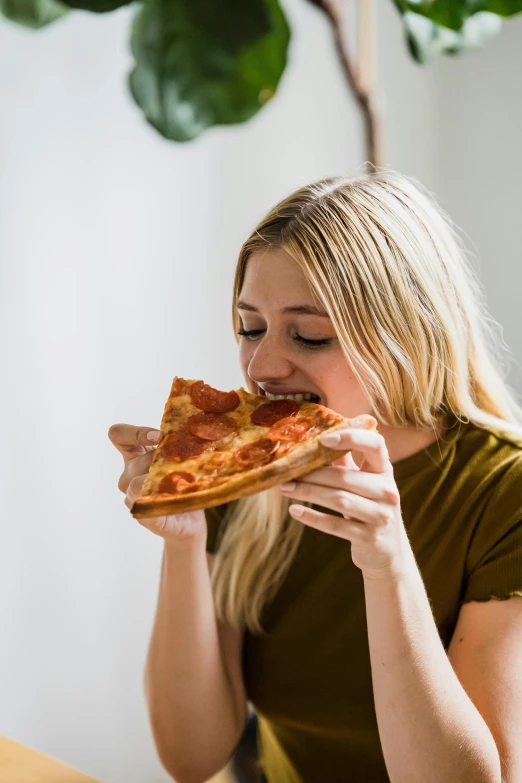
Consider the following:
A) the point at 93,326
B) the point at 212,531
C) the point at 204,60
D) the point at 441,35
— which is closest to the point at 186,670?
the point at 212,531

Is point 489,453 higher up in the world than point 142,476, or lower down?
lower down

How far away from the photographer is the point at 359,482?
96cm

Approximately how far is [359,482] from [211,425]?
12.5 inches

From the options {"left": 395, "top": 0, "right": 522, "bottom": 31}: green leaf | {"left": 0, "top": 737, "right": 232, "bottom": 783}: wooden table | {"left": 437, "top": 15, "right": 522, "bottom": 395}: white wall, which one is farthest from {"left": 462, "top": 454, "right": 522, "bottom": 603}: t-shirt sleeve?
{"left": 437, "top": 15, "right": 522, "bottom": 395}: white wall

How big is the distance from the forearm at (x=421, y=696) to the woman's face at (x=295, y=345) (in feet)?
1.01

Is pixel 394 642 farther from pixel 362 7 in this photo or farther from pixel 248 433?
pixel 362 7

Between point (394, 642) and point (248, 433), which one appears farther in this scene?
point (248, 433)

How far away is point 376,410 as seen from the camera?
1291 mm

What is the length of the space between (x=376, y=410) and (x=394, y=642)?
391 mm

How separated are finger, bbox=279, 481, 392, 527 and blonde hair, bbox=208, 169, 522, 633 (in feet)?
0.92

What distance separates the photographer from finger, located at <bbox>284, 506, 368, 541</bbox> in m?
0.98

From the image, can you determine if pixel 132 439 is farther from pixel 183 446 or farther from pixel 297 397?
pixel 297 397

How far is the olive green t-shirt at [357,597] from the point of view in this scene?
1.30m

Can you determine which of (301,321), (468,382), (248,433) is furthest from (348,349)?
(468,382)
